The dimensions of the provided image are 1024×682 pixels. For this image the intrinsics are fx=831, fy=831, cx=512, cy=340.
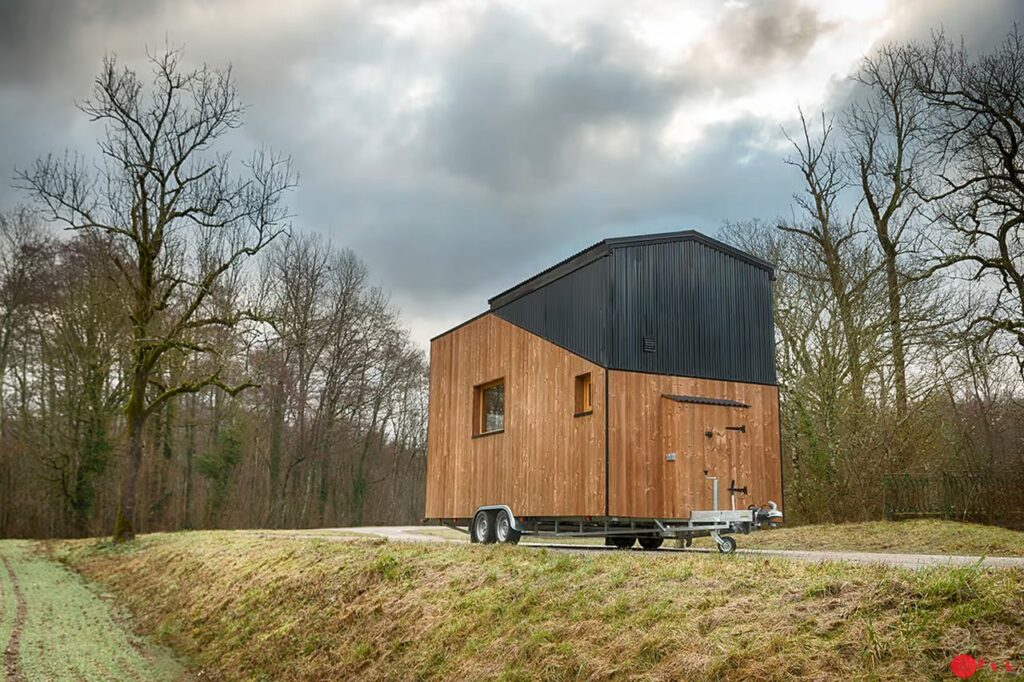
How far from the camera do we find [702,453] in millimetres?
12383

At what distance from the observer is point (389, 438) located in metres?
37.8

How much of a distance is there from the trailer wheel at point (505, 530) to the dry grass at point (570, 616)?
263cm

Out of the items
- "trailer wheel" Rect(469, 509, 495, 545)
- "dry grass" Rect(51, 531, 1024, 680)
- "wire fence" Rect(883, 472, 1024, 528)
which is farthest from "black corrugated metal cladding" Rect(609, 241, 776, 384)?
"wire fence" Rect(883, 472, 1024, 528)

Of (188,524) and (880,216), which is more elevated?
(880,216)

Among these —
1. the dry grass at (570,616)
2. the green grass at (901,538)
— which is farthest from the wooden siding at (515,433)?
the green grass at (901,538)

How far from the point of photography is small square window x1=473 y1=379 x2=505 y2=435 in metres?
14.8

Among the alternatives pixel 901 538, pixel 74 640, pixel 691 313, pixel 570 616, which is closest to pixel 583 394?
pixel 691 313

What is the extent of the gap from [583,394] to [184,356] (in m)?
15.5

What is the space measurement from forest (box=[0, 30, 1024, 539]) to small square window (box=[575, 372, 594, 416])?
359 inches

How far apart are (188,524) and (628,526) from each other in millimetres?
18985

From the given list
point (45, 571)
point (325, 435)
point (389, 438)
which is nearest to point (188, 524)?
point (325, 435)

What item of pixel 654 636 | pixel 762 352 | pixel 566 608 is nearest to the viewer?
pixel 654 636

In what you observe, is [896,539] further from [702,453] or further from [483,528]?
[483,528]

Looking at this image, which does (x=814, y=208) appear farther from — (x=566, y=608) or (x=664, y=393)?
(x=566, y=608)
